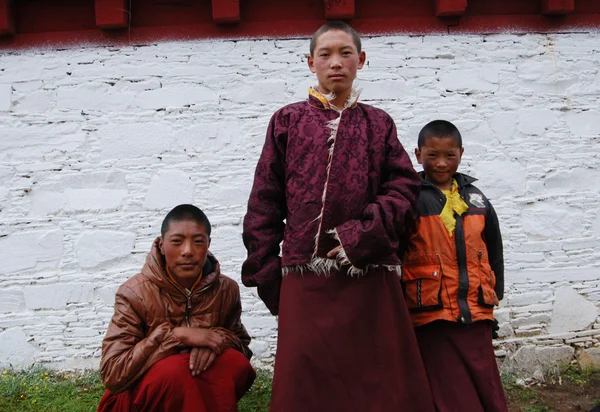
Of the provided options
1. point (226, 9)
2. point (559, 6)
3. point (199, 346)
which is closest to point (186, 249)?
point (199, 346)

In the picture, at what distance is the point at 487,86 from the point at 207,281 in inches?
103

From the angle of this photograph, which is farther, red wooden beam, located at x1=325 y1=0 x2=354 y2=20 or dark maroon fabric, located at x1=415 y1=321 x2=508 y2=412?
red wooden beam, located at x1=325 y1=0 x2=354 y2=20

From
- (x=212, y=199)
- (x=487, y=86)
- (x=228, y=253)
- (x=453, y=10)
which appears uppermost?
(x=453, y=10)

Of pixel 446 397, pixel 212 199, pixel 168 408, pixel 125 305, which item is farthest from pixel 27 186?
pixel 446 397

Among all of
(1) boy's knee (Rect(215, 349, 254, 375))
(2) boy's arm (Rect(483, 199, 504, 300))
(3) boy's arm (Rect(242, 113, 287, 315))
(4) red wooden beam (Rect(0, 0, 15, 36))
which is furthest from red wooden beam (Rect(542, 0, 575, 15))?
(4) red wooden beam (Rect(0, 0, 15, 36))

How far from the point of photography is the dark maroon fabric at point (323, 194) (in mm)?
2068

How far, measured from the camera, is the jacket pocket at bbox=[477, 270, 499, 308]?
7.64ft

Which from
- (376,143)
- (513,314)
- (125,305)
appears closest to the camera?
(376,143)

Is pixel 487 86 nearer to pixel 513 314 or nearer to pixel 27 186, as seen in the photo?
pixel 513 314

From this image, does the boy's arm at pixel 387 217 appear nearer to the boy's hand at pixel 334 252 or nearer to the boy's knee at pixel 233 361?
the boy's hand at pixel 334 252

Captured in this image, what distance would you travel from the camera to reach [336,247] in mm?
2055

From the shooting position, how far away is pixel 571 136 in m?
3.88

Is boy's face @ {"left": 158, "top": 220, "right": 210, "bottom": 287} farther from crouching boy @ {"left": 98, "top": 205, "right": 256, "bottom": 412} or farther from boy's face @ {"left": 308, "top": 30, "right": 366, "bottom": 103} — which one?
boy's face @ {"left": 308, "top": 30, "right": 366, "bottom": 103}

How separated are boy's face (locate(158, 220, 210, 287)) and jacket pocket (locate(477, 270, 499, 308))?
1.29 m
